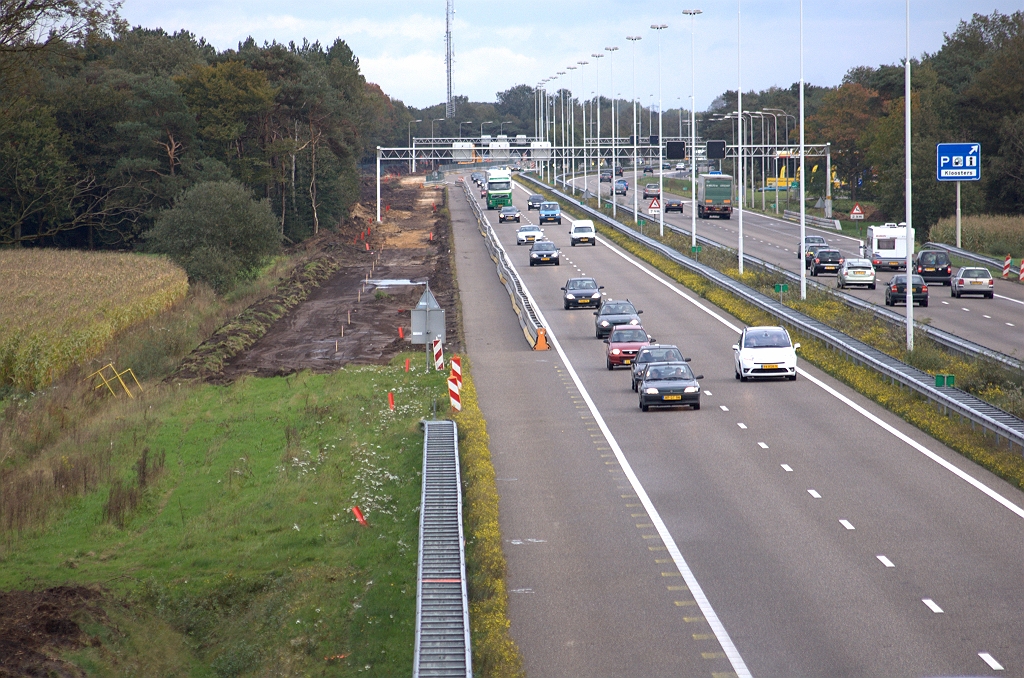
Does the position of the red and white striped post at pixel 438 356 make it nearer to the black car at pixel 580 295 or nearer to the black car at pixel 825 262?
the black car at pixel 580 295

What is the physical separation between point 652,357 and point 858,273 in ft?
88.3

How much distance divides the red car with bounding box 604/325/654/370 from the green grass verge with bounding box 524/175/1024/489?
5.18 m

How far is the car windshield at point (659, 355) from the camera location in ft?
111

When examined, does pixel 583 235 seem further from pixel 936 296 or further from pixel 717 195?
pixel 717 195

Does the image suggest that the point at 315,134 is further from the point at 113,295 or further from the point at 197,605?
the point at 197,605

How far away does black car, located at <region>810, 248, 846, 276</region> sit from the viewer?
64.1 m

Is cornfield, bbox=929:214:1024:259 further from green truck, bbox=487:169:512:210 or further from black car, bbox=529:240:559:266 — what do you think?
green truck, bbox=487:169:512:210

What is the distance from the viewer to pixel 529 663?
14.7 m

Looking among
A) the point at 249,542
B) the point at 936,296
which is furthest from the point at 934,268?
the point at 249,542

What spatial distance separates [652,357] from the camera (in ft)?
112

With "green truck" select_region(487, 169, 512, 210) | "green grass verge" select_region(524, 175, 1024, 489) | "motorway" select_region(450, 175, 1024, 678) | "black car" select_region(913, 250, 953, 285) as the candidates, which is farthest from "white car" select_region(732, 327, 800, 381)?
"green truck" select_region(487, 169, 512, 210)

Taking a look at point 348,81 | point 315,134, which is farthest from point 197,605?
point 348,81

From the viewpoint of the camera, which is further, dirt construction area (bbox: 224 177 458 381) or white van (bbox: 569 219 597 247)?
white van (bbox: 569 219 597 247)

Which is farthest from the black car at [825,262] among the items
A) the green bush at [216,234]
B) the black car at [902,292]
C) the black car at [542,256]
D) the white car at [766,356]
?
the white car at [766,356]
